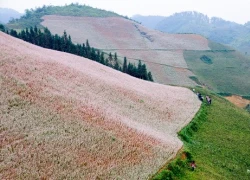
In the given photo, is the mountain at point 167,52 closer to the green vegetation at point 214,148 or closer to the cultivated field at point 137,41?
the cultivated field at point 137,41

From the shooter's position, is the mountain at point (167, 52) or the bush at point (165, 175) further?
the mountain at point (167, 52)

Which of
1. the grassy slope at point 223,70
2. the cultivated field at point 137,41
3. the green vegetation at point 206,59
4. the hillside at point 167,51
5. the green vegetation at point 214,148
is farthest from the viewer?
the green vegetation at point 206,59

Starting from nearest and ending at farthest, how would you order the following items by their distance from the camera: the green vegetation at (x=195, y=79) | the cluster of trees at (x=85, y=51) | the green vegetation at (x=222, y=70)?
the cluster of trees at (x=85, y=51) → the green vegetation at (x=195, y=79) → the green vegetation at (x=222, y=70)

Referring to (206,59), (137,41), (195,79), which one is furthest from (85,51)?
(206,59)

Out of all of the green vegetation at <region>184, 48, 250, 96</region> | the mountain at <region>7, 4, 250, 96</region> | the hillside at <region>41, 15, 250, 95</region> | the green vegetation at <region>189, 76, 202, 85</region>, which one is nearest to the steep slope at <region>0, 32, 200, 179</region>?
the mountain at <region>7, 4, 250, 96</region>

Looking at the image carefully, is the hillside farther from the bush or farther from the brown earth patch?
the bush

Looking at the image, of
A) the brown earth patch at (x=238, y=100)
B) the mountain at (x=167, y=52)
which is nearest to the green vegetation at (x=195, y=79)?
the mountain at (x=167, y=52)

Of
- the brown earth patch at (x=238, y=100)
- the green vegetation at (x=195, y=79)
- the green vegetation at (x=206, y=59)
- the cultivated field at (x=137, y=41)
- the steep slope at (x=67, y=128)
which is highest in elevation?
the steep slope at (x=67, y=128)
